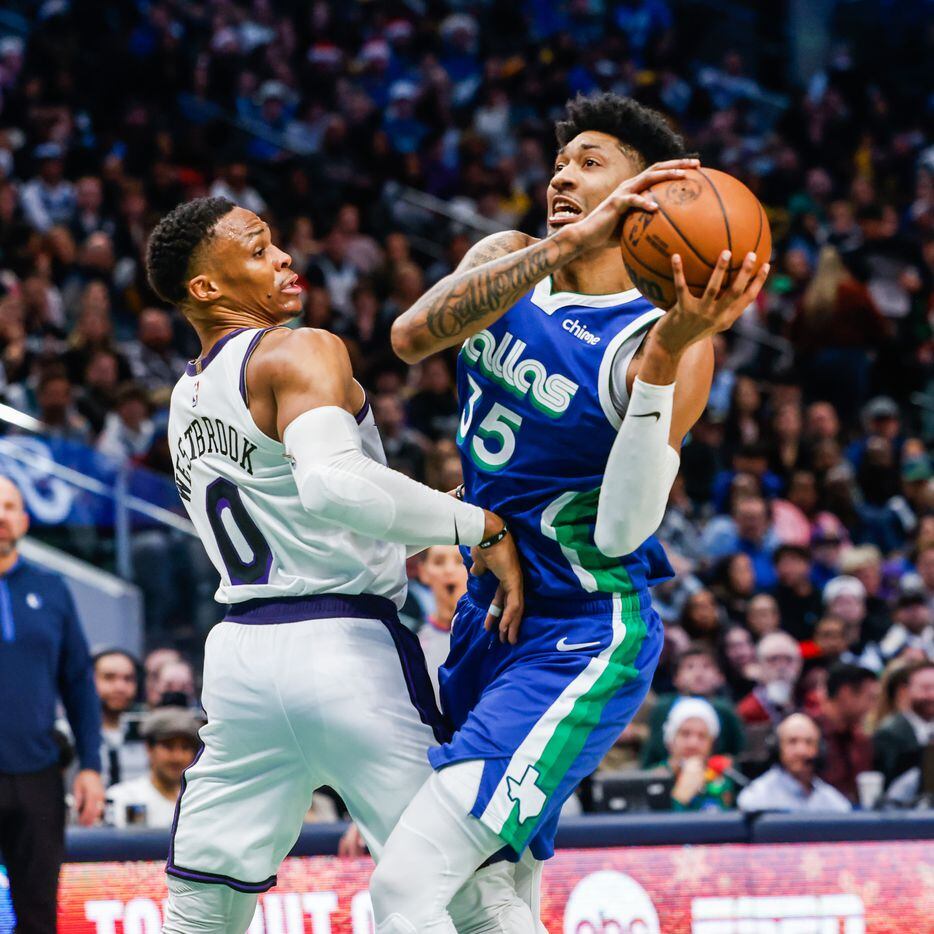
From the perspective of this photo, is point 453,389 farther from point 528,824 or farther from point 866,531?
point 528,824

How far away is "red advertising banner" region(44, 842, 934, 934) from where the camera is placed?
589cm

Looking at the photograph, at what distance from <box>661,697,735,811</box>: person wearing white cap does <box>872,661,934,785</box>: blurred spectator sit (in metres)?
0.89

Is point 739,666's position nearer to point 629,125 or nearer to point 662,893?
point 662,893

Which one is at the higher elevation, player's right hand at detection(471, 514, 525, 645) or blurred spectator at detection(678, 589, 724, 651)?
blurred spectator at detection(678, 589, 724, 651)

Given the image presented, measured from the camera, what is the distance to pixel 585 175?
155 inches

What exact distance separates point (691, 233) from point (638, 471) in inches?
20.1

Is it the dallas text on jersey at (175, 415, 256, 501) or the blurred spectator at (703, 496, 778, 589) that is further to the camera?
the blurred spectator at (703, 496, 778, 589)

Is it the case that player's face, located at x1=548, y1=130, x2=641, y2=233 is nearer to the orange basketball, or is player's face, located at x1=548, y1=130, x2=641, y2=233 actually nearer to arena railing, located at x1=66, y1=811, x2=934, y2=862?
the orange basketball

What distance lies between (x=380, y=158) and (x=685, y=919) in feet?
31.3

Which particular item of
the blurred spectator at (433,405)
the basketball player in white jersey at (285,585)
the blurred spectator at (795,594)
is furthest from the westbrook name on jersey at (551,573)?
the blurred spectator at (433,405)

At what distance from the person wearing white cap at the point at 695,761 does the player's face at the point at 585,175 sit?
3.63m

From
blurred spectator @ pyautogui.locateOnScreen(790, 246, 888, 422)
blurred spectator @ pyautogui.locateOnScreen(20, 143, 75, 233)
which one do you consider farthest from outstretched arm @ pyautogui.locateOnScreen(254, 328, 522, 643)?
blurred spectator @ pyautogui.locateOnScreen(790, 246, 888, 422)

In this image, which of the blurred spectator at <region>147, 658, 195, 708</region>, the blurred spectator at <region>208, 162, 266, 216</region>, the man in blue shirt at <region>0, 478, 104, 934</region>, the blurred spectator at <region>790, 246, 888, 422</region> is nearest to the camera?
the man in blue shirt at <region>0, 478, 104, 934</region>

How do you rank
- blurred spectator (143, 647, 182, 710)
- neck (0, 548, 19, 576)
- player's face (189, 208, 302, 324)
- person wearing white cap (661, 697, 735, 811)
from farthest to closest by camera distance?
blurred spectator (143, 647, 182, 710) < person wearing white cap (661, 697, 735, 811) < neck (0, 548, 19, 576) < player's face (189, 208, 302, 324)
